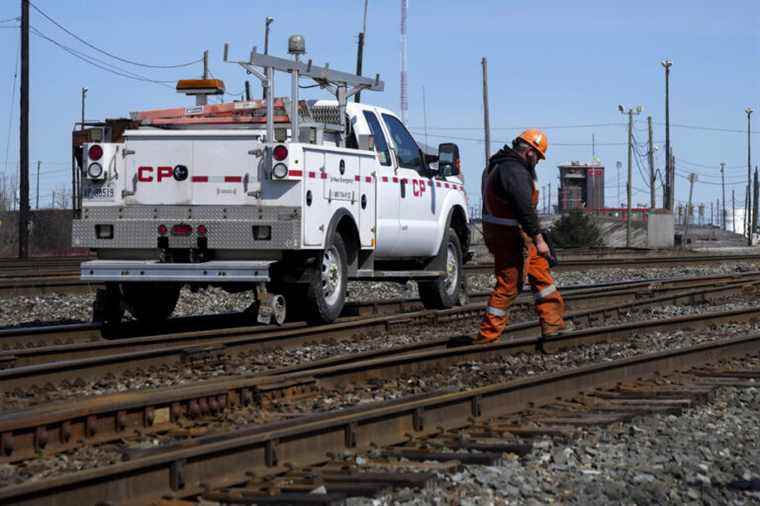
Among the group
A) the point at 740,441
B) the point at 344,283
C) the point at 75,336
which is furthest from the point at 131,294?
the point at 740,441

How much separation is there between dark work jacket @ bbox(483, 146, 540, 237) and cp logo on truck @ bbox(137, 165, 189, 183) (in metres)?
3.09

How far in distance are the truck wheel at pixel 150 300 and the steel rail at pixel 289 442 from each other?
569 centimetres

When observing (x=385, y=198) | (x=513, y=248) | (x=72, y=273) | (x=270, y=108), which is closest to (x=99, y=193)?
(x=270, y=108)

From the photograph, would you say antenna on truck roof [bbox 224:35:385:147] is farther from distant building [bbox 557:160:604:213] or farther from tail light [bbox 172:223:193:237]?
distant building [bbox 557:160:604:213]

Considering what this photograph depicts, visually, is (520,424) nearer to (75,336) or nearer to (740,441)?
(740,441)

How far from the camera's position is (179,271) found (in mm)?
12773

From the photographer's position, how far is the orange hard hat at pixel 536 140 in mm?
11898

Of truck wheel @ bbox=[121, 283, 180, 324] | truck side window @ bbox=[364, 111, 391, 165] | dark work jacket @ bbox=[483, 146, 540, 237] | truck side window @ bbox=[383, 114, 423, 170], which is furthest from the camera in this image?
truck side window @ bbox=[383, 114, 423, 170]

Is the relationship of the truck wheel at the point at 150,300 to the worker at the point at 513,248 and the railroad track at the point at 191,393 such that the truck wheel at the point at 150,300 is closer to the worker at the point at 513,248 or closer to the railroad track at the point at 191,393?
the railroad track at the point at 191,393

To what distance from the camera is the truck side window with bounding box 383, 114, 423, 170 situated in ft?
51.5

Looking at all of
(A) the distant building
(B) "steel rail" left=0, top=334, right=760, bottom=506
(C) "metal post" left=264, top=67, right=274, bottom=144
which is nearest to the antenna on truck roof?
(C) "metal post" left=264, top=67, right=274, bottom=144

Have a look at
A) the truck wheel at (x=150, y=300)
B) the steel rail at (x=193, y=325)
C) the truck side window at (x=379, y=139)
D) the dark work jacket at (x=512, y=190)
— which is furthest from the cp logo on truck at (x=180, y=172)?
the dark work jacket at (x=512, y=190)

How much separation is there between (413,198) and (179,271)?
153 inches

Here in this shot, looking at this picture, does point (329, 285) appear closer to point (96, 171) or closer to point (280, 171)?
point (280, 171)
